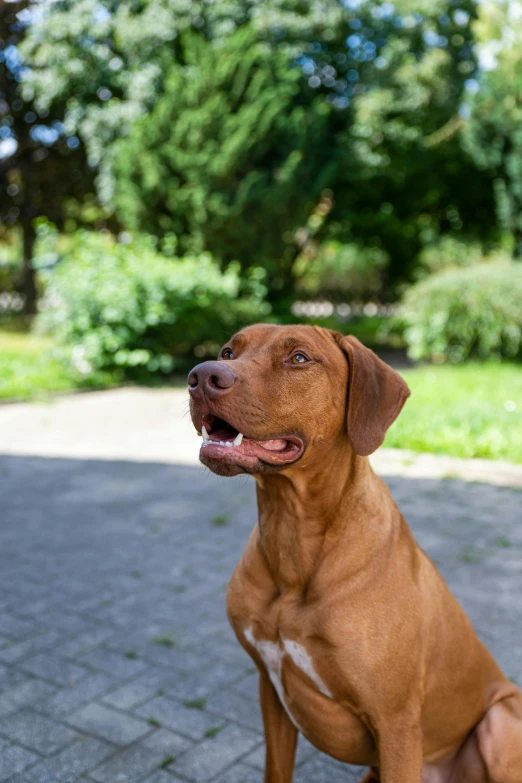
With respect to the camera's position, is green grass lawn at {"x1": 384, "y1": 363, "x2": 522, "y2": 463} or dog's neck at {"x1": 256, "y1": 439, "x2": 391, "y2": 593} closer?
dog's neck at {"x1": 256, "y1": 439, "x2": 391, "y2": 593}

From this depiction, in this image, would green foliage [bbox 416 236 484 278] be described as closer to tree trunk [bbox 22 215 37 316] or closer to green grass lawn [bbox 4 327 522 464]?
green grass lawn [bbox 4 327 522 464]

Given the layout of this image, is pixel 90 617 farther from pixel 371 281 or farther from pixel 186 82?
pixel 371 281

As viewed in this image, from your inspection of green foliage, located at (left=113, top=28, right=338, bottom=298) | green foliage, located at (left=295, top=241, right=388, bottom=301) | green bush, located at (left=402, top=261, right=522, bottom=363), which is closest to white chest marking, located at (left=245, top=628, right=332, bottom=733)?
green bush, located at (left=402, top=261, right=522, bottom=363)

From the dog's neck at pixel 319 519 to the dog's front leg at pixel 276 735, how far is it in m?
0.48

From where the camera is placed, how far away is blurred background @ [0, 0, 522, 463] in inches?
506

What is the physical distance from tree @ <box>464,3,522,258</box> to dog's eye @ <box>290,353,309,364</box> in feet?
50.4

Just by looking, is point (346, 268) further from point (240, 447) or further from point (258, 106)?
point (240, 447)

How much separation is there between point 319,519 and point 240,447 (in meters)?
0.37

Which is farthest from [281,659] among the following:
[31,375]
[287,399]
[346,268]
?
[346,268]

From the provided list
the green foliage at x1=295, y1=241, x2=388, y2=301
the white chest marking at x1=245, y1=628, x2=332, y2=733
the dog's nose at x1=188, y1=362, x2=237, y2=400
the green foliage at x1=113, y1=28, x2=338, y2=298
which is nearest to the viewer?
the dog's nose at x1=188, y1=362, x2=237, y2=400

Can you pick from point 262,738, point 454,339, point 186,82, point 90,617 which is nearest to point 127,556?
point 90,617

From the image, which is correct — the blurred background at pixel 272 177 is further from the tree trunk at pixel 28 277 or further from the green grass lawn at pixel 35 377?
the tree trunk at pixel 28 277

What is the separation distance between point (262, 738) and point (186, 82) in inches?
567

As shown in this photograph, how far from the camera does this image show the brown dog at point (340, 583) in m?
2.26
